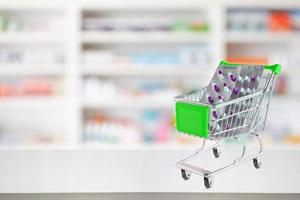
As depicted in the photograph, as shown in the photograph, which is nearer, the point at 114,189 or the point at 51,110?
the point at 114,189

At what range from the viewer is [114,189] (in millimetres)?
1562

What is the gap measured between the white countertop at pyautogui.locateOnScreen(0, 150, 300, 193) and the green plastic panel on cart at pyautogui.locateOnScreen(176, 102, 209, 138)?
0.27 m

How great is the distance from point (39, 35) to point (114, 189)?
3.62 m

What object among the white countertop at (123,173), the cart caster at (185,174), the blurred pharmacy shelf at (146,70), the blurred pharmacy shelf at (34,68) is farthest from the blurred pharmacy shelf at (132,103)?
the cart caster at (185,174)

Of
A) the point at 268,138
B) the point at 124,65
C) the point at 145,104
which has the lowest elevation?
the point at 268,138

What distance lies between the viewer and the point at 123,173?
1567mm

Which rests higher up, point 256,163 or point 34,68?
point 34,68

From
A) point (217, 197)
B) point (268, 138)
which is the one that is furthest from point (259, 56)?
point (217, 197)

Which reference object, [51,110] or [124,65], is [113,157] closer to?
[124,65]

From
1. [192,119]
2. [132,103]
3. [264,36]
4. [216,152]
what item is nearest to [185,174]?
[216,152]

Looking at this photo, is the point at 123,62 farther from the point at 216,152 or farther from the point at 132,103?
the point at 216,152

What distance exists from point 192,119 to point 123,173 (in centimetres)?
36

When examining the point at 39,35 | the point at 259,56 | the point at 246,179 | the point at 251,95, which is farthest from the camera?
the point at 259,56

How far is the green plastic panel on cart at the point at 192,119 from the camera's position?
1257mm
